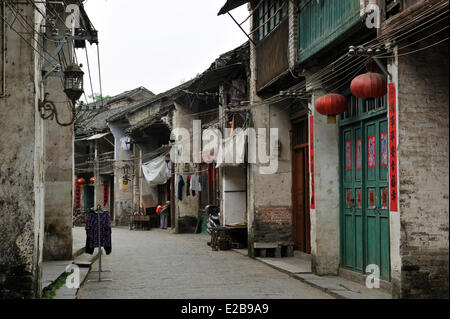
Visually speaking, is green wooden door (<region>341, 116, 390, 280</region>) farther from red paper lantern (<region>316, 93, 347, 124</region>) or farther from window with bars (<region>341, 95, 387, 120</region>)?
red paper lantern (<region>316, 93, 347, 124</region>)

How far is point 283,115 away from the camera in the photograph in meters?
15.5

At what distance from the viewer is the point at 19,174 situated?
8.02 metres

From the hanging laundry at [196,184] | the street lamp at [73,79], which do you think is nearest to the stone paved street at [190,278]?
the street lamp at [73,79]

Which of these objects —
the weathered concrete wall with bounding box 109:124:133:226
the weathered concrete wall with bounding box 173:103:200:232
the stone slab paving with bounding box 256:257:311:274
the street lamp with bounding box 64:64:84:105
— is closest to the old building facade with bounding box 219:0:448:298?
the stone slab paving with bounding box 256:257:311:274

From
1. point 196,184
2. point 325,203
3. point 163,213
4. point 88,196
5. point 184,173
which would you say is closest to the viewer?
point 325,203

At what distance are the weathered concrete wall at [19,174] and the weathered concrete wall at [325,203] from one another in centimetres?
544

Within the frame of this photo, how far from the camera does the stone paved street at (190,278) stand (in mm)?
9680

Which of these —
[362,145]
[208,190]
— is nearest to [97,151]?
[208,190]

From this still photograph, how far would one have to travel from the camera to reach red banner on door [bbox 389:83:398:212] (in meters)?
7.93

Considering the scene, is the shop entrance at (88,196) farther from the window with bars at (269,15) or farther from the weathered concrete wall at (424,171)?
the weathered concrete wall at (424,171)

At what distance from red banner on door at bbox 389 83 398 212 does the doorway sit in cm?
651

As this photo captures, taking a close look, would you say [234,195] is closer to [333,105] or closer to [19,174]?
[333,105]

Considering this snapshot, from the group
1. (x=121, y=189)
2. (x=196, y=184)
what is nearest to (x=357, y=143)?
(x=196, y=184)

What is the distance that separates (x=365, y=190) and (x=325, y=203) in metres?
1.26
